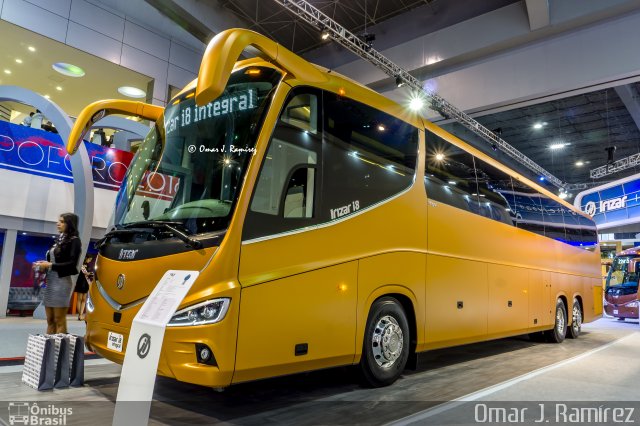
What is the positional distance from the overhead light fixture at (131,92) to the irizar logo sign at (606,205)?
19.7 m

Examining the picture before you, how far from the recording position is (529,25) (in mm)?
11406

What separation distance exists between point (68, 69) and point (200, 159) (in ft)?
45.8

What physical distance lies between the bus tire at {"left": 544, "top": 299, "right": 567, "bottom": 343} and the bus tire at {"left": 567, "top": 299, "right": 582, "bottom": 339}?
0.45 metres

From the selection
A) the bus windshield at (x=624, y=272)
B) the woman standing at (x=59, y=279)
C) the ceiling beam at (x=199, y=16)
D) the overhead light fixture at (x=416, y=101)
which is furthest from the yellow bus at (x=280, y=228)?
the bus windshield at (x=624, y=272)

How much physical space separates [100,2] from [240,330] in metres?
14.1

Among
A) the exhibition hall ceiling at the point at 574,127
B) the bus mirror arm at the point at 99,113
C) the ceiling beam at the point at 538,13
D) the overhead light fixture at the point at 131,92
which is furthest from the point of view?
the exhibition hall ceiling at the point at 574,127

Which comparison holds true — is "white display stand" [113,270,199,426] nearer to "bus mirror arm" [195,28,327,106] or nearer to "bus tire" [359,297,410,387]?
"bus mirror arm" [195,28,327,106]

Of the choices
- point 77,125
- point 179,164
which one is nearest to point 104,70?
point 77,125

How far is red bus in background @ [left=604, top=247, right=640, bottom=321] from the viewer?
17.4 m

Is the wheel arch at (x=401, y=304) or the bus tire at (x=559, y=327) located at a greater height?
the wheel arch at (x=401, y=304)

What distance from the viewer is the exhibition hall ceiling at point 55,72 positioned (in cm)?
1295

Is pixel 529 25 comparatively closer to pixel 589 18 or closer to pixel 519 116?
pixel 589 18

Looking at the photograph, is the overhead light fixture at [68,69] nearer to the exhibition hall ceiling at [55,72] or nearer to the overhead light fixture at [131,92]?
the exhibition hall ceiling at [55,72]

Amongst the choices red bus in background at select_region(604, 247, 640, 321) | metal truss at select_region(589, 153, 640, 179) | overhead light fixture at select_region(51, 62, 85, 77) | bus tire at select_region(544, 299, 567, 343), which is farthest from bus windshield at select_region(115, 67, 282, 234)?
metal truss at select_region(589, 153, 640, 179)
